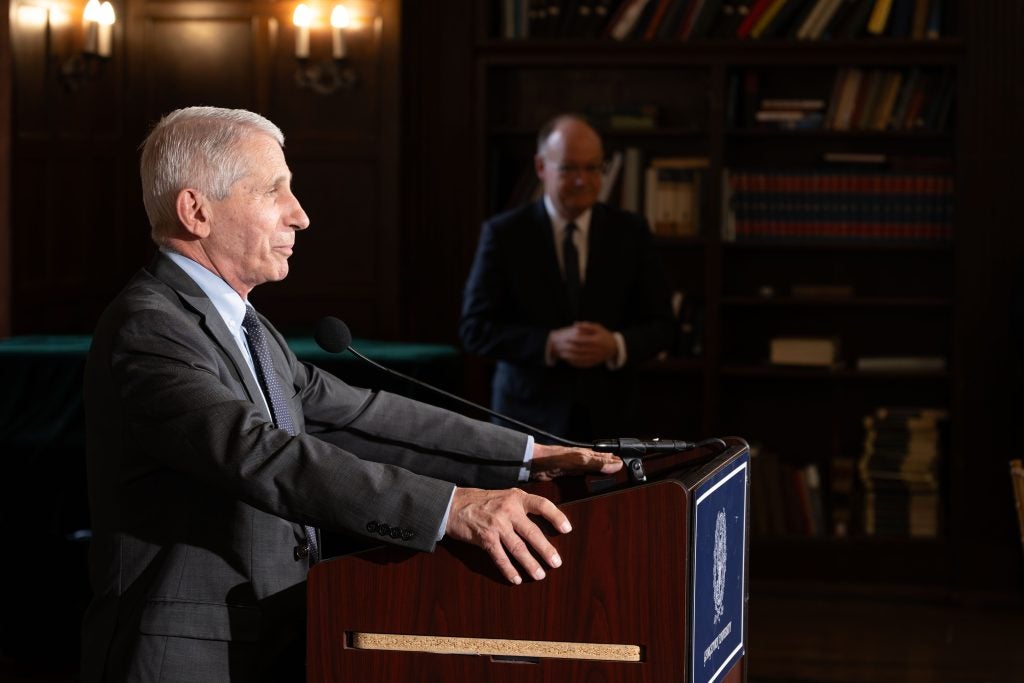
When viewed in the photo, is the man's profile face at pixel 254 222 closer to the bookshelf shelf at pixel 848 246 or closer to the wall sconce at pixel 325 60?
the wall sconce at pixel 325 60

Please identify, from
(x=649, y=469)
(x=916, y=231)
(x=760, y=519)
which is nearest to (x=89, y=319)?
(x=760, y=519)

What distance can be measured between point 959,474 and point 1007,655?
930 millimetres

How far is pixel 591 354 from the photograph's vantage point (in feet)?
12.7

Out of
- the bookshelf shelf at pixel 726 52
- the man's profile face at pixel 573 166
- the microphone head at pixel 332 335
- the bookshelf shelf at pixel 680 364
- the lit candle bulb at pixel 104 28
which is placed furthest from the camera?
the bookshelf shelf at pixel 680 364

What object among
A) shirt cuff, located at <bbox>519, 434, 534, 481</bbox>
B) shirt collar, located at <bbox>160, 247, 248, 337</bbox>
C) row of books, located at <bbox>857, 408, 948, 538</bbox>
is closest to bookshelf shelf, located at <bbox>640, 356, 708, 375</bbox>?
row of books, located at <bbox>857, 408, 948, 538</bbox>

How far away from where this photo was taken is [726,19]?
17.6ft

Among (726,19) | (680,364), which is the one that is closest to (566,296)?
(680,364)

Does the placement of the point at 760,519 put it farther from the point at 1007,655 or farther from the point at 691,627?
the point at 691,627

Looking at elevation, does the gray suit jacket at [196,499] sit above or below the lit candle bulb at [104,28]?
below

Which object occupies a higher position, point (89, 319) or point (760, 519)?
point (89, 319)

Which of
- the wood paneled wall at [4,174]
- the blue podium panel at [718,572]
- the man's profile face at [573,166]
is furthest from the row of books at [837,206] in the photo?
the blue podium panel at [718,572]

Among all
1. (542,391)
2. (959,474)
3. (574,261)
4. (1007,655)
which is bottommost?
(1007,655)

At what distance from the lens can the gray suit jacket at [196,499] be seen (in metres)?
1.58

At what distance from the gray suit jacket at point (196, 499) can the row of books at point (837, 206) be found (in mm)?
3878
